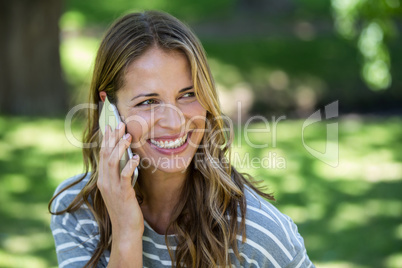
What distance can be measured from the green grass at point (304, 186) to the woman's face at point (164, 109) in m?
2.62

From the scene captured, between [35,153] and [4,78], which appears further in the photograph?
[4,78]

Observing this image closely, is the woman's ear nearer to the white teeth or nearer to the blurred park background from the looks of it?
the white teeth

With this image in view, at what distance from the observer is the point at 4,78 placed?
878cm

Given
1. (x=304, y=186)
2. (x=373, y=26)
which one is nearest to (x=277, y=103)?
(x=304, y=186)

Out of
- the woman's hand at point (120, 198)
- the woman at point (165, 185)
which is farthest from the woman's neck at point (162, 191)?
the woman's hand at point (120, 198)

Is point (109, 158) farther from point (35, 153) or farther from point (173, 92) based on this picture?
point (35, 153)

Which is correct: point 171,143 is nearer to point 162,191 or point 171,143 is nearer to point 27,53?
point 162,191

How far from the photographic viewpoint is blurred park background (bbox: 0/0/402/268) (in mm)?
5480

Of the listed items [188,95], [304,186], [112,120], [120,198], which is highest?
[188,95]

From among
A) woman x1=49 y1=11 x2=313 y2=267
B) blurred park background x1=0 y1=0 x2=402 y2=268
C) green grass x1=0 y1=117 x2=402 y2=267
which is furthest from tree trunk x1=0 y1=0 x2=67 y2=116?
woman x1=49 y1=11 x2=313 y2=267

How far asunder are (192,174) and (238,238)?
16.6 inches

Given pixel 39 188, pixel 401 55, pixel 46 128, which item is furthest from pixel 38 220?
pixel 401 55

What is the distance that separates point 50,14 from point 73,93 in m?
1.30

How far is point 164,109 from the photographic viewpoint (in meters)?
2.59
